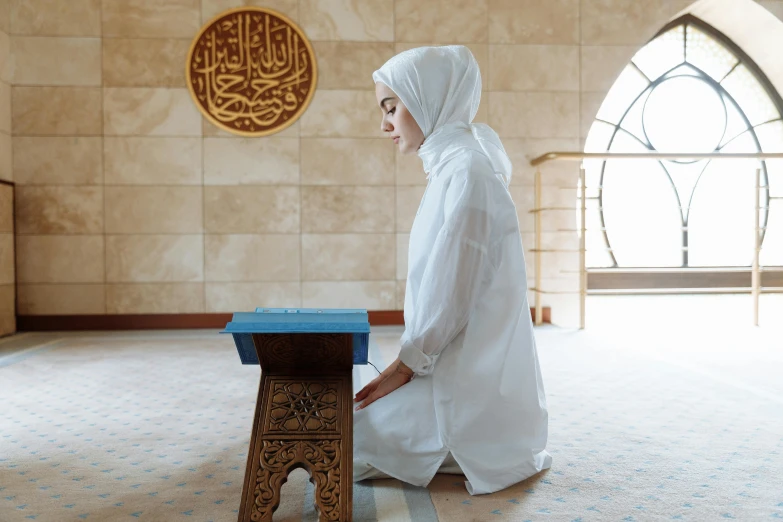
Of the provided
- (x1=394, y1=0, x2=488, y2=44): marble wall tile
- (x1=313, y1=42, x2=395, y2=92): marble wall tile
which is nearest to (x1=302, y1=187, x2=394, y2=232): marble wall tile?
(x1=313, y1=42, x2=395, y2=92): marble wall tile

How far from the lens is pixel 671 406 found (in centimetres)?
264

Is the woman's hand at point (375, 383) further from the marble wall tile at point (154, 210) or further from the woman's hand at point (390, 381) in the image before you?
the marble wall tile at point (154, 210)

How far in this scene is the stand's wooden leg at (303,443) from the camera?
58.0 inches

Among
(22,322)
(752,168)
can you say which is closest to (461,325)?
(22,322)

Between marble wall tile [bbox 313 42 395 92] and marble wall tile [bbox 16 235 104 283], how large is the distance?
213cm

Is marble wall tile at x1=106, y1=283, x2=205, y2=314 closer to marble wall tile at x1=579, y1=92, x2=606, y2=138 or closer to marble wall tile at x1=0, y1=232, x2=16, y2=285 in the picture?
marble wall tile at x1=0, y1=232, x2=16, y2=285

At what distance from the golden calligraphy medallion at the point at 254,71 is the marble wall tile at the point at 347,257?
951mm

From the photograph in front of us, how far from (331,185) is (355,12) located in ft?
4.47

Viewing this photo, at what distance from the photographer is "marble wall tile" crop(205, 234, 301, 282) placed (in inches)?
198

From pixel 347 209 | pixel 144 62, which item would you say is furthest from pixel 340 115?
pixel 144 62

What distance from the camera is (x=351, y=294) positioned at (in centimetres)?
514

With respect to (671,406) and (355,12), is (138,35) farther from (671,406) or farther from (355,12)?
(671,406)

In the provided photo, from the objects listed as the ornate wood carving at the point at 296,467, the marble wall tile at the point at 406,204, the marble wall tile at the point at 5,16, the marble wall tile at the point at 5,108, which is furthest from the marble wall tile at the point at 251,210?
the ornate wood carving at the point at 296,467

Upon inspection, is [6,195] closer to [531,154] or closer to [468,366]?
[531,154]
